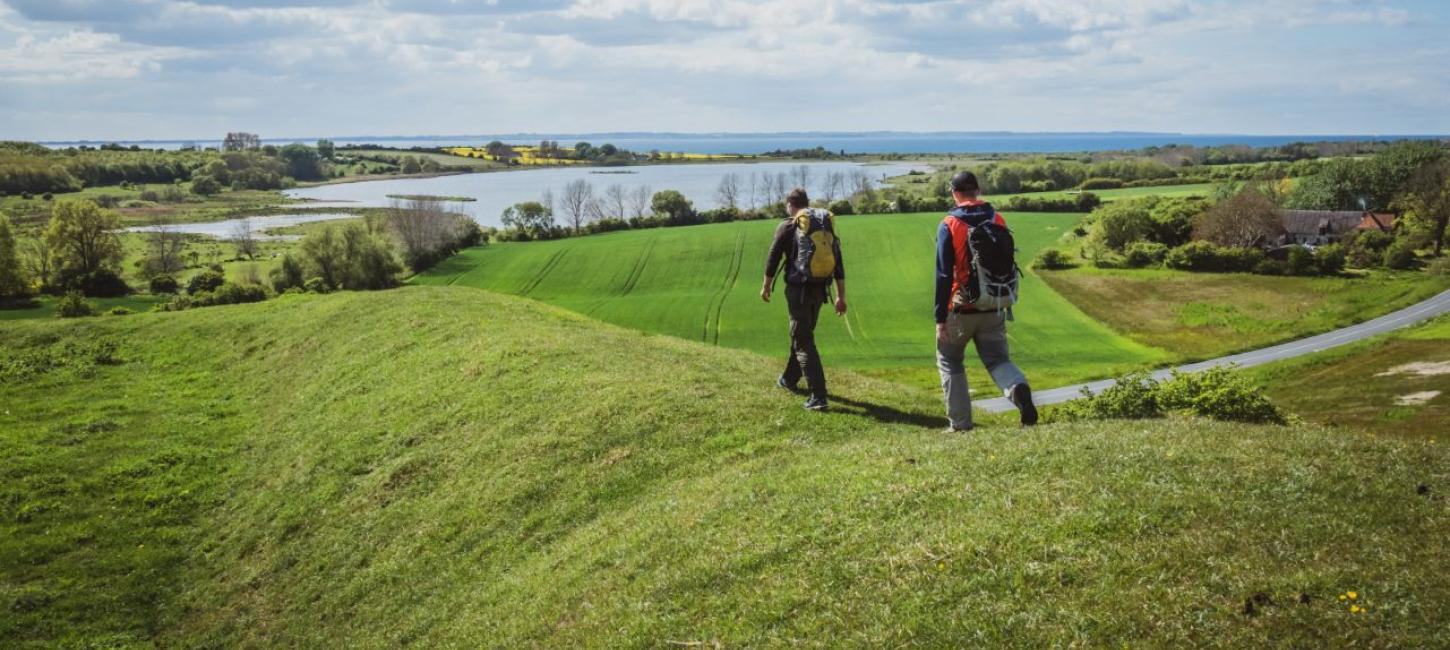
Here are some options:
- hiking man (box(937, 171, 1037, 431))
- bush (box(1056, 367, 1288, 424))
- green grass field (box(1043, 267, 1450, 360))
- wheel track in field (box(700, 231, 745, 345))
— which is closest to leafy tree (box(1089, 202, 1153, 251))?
green grass field (box(1043, 267, 1450, 360))

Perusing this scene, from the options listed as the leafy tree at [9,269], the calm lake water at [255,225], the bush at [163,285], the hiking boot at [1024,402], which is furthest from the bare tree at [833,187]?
the hiking boot at [1024,402]

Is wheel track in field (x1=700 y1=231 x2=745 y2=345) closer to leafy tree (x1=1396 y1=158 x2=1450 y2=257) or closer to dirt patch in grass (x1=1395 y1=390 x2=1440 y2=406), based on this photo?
dirt patch in grass (x1=1395 y1=390 x2=1440 y2=406)

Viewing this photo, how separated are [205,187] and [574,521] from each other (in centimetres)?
22918

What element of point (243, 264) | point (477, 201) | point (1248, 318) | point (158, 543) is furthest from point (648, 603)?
point (477, 201)

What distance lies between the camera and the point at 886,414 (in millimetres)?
14344

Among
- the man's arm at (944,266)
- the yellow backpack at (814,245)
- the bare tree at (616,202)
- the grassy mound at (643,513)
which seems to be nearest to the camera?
the grassy mound at (643,513)

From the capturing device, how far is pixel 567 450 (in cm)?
1400

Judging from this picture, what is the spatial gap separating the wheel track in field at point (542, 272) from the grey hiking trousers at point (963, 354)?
260 feet

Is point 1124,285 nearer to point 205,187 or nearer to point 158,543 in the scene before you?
point 158,543

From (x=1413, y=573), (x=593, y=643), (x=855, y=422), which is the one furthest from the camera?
(x=855, y=422)

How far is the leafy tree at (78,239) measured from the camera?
78.1 m

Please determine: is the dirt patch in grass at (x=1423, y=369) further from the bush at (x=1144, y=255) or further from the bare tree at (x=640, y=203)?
the bare tree at (x=640, y=203)

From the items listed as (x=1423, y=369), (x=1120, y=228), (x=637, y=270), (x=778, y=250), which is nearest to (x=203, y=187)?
(x=637, y=270)

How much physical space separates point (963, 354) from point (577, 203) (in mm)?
129396
